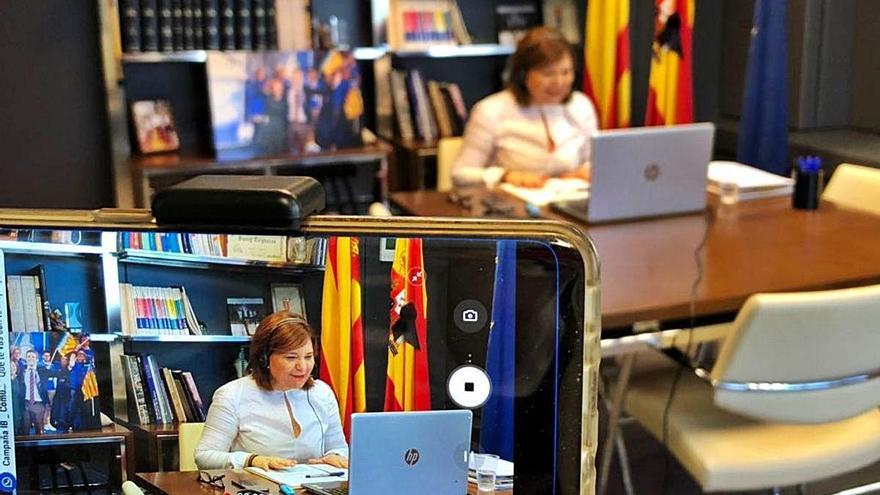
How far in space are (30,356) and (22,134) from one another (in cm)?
322

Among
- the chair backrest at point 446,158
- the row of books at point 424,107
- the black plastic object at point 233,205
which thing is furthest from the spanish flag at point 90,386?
the row of books at point 424,107

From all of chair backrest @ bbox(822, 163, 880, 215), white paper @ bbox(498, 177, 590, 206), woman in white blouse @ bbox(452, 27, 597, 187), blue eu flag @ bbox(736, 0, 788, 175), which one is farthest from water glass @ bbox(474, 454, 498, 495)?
blue eu flag @ bbox(736, 0, 788, 175)

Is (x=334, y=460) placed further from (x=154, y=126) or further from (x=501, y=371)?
(x=154, y=126)

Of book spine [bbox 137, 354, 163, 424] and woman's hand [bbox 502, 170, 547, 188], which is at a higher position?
book spine [bbox 137, 354, 163, 424]

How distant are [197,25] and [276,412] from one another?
3237 millimetres

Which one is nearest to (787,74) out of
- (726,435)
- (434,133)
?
(434,133)

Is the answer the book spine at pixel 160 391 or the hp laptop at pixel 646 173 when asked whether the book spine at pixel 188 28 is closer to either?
the hp laptop at pixel 646 173

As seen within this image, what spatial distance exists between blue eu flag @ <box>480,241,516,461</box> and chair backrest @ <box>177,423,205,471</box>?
19cm

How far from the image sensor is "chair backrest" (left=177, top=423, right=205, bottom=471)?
0.64 m

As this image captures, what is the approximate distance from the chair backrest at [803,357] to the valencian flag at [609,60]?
238 centimetres

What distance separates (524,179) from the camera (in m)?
2.85

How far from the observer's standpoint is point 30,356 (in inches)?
25.0

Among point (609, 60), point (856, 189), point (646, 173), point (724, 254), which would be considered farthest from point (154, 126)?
point (856, 189)

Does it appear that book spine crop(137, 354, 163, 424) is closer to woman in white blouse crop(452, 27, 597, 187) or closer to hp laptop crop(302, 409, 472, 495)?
hp laptop crop(302, 409, 472, 495)
